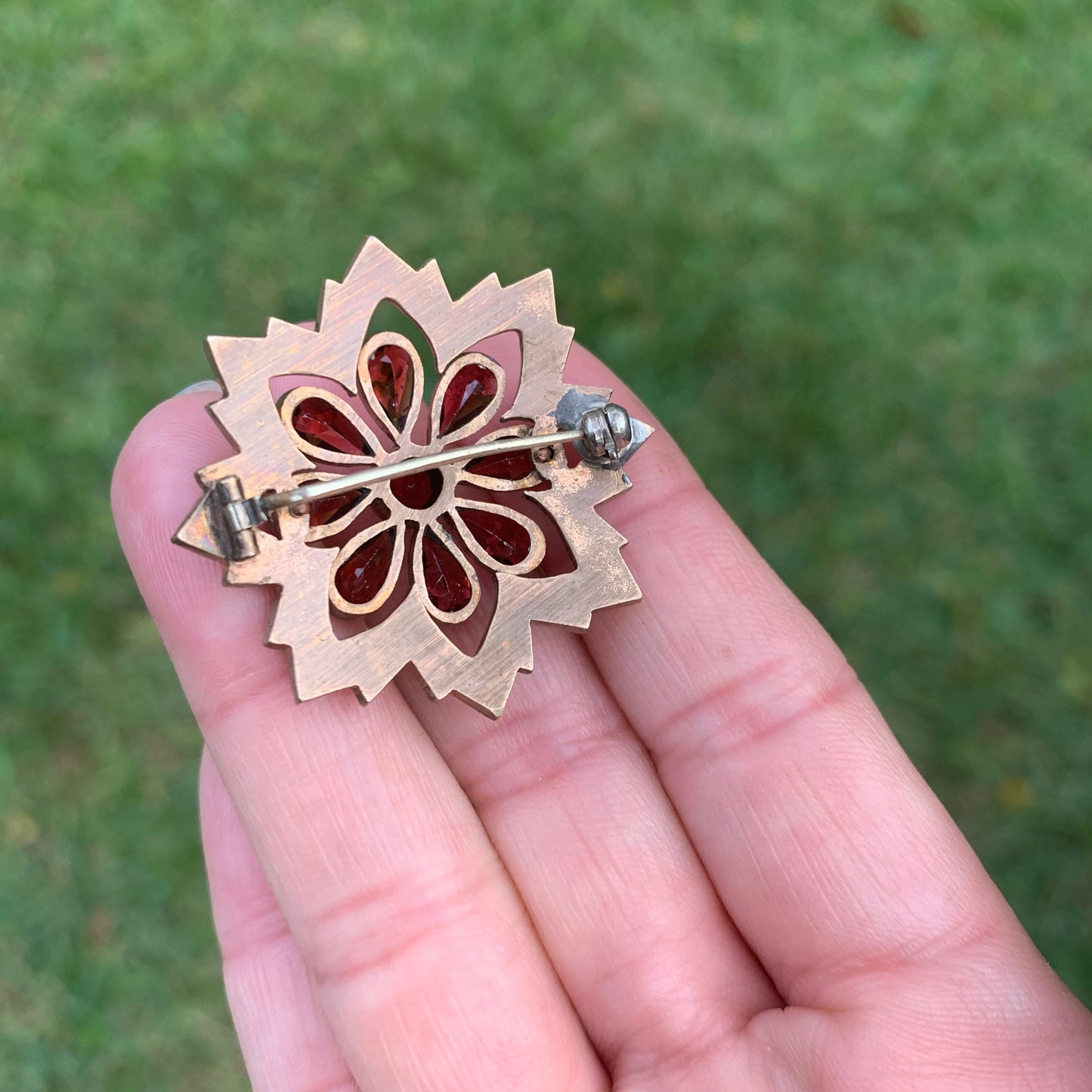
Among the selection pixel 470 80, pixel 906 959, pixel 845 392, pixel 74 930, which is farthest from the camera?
pixel 470 80

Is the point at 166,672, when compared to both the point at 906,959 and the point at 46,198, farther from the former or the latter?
the point at 906,959

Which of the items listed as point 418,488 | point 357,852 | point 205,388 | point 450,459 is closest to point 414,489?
point 418,488

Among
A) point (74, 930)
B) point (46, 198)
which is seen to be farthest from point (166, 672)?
point (46, 198)

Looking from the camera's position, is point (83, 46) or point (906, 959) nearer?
point (906, 959)

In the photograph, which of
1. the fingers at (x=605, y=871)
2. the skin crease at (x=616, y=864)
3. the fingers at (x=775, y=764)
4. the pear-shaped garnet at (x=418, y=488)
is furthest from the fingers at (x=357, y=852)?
the fingers at (x=775, y=764)

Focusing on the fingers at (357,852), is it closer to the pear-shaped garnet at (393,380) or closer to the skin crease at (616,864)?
the skin crease at (616,864)

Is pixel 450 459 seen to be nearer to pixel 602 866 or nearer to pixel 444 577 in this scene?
pixel 444 577

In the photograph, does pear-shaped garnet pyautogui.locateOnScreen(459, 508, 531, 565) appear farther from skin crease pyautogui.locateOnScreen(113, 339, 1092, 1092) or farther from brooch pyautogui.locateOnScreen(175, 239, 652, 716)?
skin crease pyautogui.locateOnScreen(113, 339, 1092, 1092)

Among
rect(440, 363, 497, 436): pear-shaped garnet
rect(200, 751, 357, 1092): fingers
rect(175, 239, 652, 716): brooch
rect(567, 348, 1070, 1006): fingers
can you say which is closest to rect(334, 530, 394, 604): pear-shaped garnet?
rect(175, 239, 652, 716): brooch
